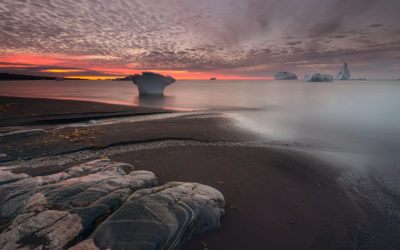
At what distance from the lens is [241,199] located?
15.8 feet

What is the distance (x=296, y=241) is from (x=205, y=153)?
4.61 metres

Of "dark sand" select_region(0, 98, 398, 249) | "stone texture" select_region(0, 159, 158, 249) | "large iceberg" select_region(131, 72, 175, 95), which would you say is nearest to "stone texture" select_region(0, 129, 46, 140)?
"dark sand" select_region(0, 98, 398, 249)

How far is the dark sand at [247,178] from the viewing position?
3689 millimetres

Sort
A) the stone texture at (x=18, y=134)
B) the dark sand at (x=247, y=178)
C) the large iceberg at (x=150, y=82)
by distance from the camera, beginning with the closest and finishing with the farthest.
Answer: the dark sand at (x=247, y=178), the stone texture at (x=18, y=134), the large iceberg at (x=150, y=82)

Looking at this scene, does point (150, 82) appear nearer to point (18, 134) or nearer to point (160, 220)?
point (18, 134)

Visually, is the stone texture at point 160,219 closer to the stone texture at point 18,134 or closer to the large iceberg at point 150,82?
the stone texture at point 18,134

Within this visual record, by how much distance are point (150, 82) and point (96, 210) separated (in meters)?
33.4

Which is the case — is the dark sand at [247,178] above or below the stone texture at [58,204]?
below

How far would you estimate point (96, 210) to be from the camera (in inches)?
130

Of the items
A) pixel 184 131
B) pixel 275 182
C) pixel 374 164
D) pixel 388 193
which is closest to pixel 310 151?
pixel 374 164

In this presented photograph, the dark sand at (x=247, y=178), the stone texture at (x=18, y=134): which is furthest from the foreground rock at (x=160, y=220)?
the stone texture at (x=18, y=134)

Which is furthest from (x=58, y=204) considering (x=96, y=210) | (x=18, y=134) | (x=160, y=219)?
(x=18, y=134)

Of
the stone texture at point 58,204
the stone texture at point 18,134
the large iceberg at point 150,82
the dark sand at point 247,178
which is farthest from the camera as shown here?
the large iceberg at point 150,82

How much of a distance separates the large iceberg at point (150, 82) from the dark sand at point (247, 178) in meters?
24.1
